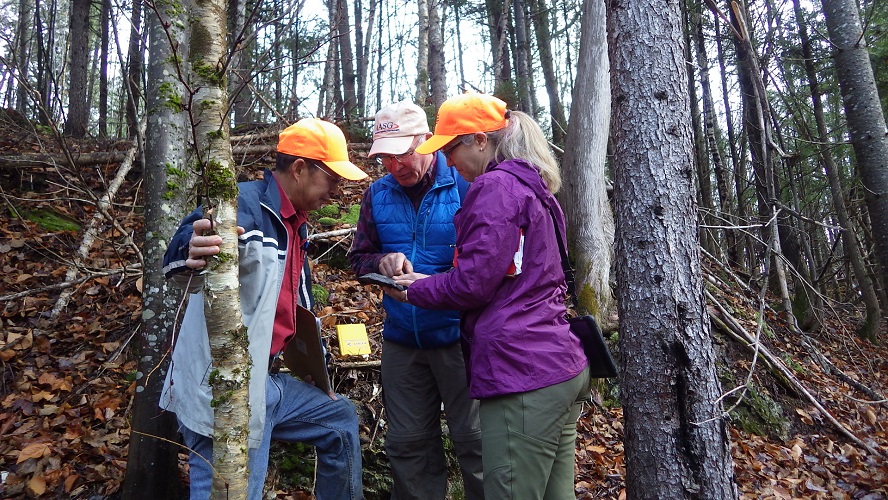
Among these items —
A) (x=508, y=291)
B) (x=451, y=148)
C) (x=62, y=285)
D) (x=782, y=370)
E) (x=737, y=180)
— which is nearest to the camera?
(x=508, y=291)

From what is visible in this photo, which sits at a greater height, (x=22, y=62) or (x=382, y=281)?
(x=22, y=62)

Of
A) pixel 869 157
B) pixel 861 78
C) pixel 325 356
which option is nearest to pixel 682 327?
pixel 325 356

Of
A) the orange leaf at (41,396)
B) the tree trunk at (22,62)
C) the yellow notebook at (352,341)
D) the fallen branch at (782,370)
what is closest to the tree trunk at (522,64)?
the fallen branch at (782,370)

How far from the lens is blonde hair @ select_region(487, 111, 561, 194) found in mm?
2443

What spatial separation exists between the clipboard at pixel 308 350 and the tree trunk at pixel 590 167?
10.4 feet

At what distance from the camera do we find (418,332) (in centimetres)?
291

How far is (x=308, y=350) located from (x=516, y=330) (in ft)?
4.40

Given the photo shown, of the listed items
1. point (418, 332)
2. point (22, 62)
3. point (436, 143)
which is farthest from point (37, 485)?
point (22, 62)

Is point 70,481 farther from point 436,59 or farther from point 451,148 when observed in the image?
point 436,59

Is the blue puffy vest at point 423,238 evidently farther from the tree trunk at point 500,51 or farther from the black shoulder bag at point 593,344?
the tree trunk at point 500,51

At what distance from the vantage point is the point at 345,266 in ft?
20.5

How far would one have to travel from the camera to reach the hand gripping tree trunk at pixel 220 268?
71.6 inches

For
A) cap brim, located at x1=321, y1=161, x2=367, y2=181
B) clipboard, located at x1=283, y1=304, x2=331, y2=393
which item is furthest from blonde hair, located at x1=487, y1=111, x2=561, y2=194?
clipboard, located at x1=283, y1=304, x2=331, y2=393

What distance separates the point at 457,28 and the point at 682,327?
27101 millimetres
